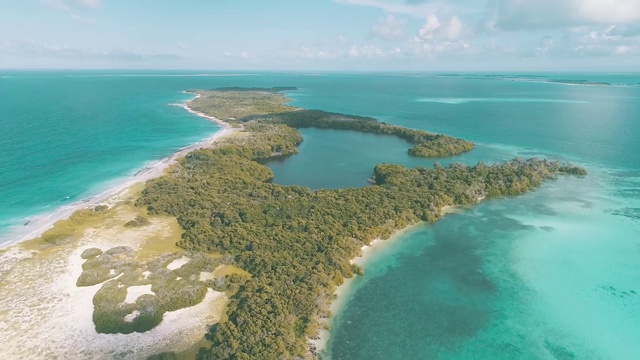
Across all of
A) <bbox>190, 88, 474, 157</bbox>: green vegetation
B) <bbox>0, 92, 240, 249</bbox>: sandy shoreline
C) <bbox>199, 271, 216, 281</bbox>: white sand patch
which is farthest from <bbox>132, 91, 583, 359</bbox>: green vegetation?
<bbox>190, 88, 474, 157</bbox>: green vegetation

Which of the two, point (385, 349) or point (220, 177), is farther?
point (220, 177)

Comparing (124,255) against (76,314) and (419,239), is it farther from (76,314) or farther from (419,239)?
(419,239)

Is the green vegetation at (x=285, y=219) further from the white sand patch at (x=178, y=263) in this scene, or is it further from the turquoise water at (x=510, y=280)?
the turquoise water at (x=510, y=280)

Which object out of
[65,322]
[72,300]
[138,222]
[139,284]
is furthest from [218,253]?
[65,322]

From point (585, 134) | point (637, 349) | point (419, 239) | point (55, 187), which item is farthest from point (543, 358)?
point (585, 134)

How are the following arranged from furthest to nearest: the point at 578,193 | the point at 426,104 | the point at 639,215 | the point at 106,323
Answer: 1. the point at 426,104
2. the point at 578,193
3. the point at 639,215
4. the point at 106,323

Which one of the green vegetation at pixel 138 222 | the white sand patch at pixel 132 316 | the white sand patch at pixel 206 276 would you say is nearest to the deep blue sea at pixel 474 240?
the white sand patch at pixel 206 276

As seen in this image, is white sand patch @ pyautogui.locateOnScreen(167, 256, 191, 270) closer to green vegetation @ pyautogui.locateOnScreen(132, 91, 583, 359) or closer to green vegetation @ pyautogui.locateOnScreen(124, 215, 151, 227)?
green vegetation @ pyautogui.locateOnScreen(132, 91, 583, 359)
